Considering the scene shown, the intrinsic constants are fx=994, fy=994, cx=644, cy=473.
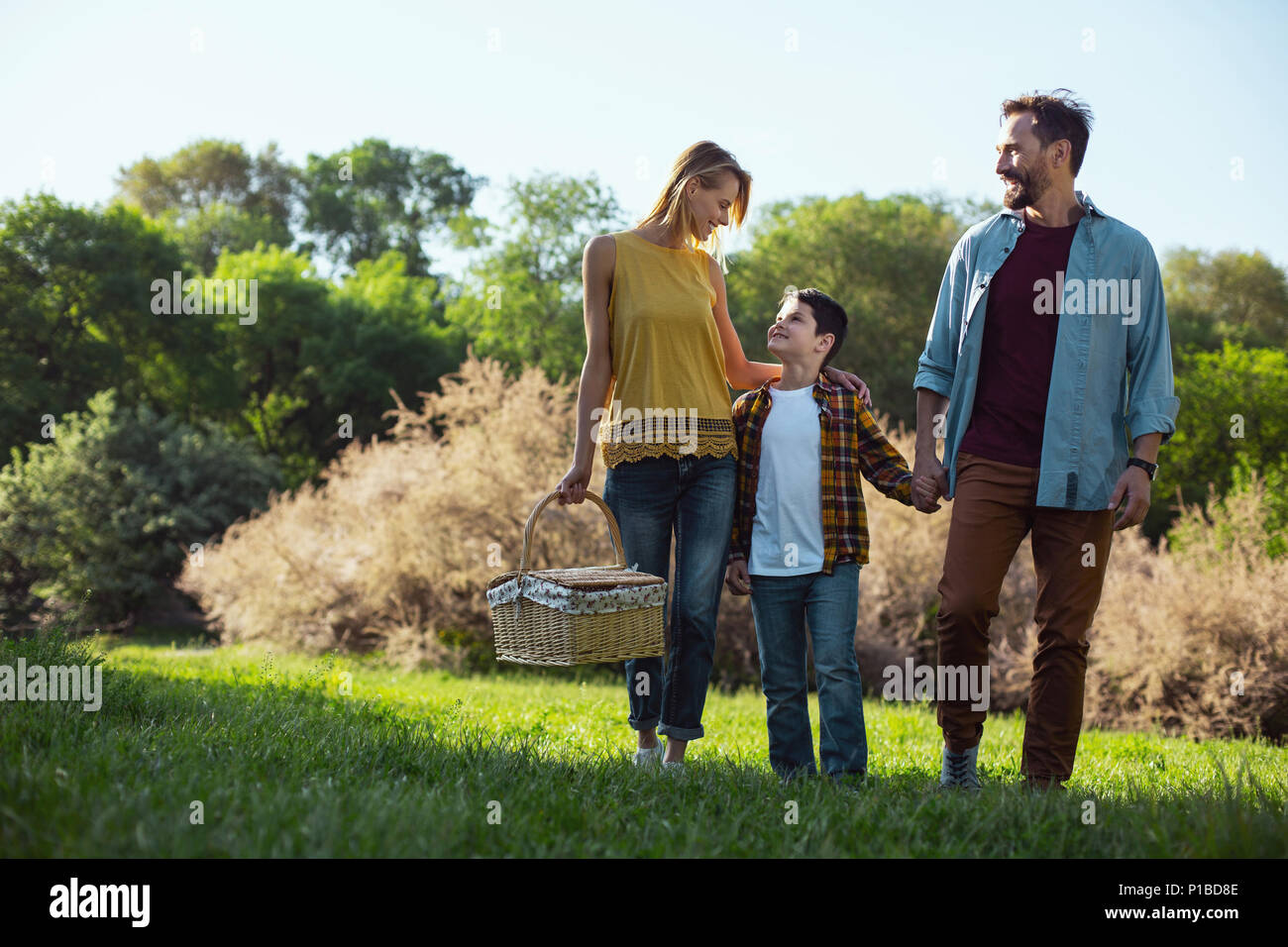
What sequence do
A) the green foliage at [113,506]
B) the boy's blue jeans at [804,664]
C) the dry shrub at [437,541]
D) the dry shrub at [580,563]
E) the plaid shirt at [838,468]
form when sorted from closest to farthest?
the boy's blue jeans at [804,664] < the plaid shirt at [838,468] < the dry shrub at [580,563] < the dry shrub at [437,541] < the green foliage at [113,506]

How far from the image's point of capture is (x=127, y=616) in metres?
20.7

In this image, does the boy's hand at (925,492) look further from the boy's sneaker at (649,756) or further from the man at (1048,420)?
the boy's sneaker at (649,756)

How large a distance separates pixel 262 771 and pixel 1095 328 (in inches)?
129

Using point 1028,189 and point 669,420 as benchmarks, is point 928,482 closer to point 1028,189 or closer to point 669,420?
point 669,420

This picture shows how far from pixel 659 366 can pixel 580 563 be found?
7.73m

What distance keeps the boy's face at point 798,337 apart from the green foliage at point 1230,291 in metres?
39.3

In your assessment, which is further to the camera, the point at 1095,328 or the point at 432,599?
the point at 432,599

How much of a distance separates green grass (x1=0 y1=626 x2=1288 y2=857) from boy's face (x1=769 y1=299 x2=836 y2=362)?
5.52 ft

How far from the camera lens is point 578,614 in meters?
3.48

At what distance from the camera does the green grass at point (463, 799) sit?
235 cm

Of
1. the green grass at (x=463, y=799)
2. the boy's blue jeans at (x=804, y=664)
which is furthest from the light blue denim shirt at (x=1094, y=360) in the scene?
the green grass at (x=463, y=799)
